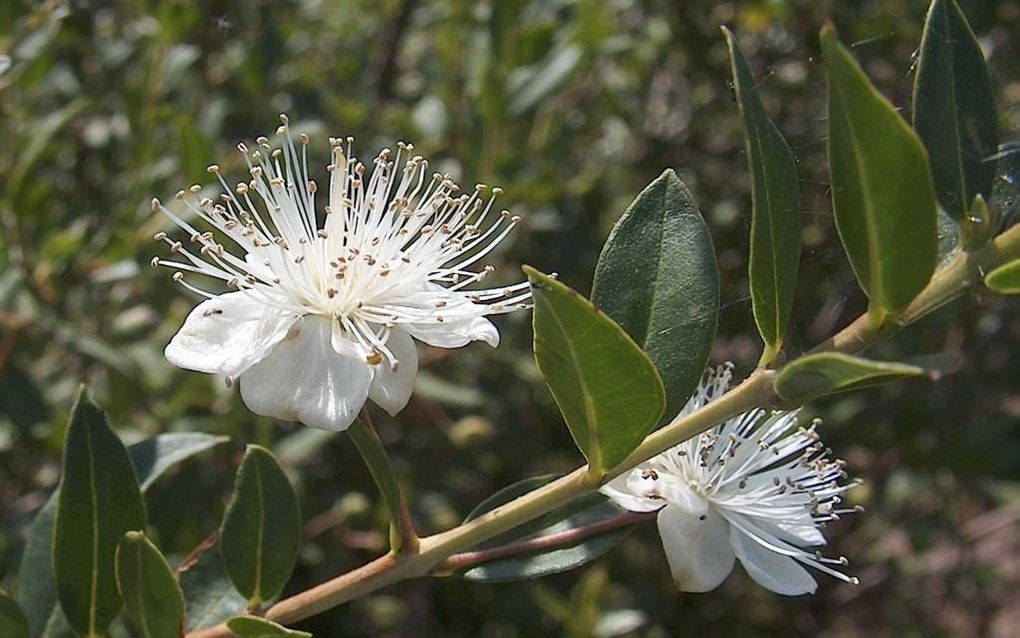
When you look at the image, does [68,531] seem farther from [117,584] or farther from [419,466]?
[419,466]

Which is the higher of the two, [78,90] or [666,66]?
[78,90]

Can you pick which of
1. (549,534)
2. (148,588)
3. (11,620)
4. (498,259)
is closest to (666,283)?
(549,534)

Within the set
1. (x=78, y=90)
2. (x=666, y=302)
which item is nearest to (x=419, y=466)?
(x=78, y=90)

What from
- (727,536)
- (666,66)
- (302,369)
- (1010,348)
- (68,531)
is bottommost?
(1010,348)

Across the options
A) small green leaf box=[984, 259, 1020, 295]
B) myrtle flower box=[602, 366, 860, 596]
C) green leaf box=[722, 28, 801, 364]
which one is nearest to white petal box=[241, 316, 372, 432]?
myrtle flower box=[602, 366, 860, 596]

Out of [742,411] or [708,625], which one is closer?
[742,411]

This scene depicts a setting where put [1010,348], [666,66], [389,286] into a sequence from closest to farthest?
[389,286] < [1010,348] < [666,66]

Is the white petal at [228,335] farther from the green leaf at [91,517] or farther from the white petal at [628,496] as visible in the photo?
the white petal at [628,496]
